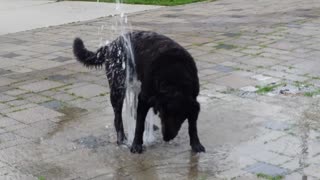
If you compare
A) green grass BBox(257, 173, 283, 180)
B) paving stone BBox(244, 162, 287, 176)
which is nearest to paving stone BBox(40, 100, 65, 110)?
paving stone BBox(244, 162, 287, 176)

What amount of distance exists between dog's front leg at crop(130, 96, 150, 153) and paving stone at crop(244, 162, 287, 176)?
3.38 ft

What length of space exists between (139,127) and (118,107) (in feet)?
1.31

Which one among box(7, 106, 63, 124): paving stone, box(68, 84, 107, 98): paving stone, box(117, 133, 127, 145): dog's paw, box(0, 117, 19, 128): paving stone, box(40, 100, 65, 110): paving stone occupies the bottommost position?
box(0, 117, 19, 128): paving stone

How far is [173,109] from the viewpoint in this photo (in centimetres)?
481

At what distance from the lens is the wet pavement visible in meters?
5.04

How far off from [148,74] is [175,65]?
0.89 ft

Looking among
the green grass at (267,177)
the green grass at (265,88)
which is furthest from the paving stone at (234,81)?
the green grass at (267,177)

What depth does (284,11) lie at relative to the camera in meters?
13.7

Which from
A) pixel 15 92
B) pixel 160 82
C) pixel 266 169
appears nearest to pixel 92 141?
pixel 160 82

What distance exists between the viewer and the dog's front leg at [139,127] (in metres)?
5.20

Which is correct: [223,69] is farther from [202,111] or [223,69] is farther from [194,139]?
[194,139]

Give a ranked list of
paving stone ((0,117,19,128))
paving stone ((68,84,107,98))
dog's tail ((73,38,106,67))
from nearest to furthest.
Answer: dog's tail ((73,38,106,67)) < paving stone ((0,117,19,128)) < paving stone ((68,84,107,98))

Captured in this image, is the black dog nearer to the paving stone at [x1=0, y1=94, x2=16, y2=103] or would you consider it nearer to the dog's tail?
the dog's tail

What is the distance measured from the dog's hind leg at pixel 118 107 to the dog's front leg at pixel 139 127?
0.30 metres
